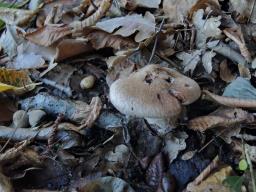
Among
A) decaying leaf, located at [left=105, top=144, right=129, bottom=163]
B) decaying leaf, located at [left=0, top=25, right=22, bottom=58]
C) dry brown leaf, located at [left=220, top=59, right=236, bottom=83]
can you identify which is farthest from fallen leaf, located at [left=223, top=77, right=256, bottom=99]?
decaying leaf, located at [left=0, top=25, right=22, bottom=58]

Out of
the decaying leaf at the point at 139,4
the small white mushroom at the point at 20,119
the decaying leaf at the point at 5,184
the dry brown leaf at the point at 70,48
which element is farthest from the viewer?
the decaying leaf at the point at 139,4

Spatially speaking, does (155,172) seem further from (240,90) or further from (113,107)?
(240,90)

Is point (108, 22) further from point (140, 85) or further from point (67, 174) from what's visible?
point (67, 174)

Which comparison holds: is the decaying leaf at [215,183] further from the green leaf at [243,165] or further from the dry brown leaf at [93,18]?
the dry brown leaf at [93,18]

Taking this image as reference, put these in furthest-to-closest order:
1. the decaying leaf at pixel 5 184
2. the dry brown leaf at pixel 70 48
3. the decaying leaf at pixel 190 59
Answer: the dry brown leaf at pixel 70 48
the decaying leaf at pixel 190 59
the decaying leaf at pixel 5 184

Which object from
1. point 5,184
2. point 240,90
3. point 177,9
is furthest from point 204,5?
point 5,184

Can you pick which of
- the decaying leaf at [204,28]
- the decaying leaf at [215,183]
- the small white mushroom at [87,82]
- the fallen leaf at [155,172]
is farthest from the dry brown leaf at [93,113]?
the decaying leaf at [204,28]

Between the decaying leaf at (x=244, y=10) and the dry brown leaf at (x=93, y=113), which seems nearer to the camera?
the dry brown leaf at (x=93, y=113)
